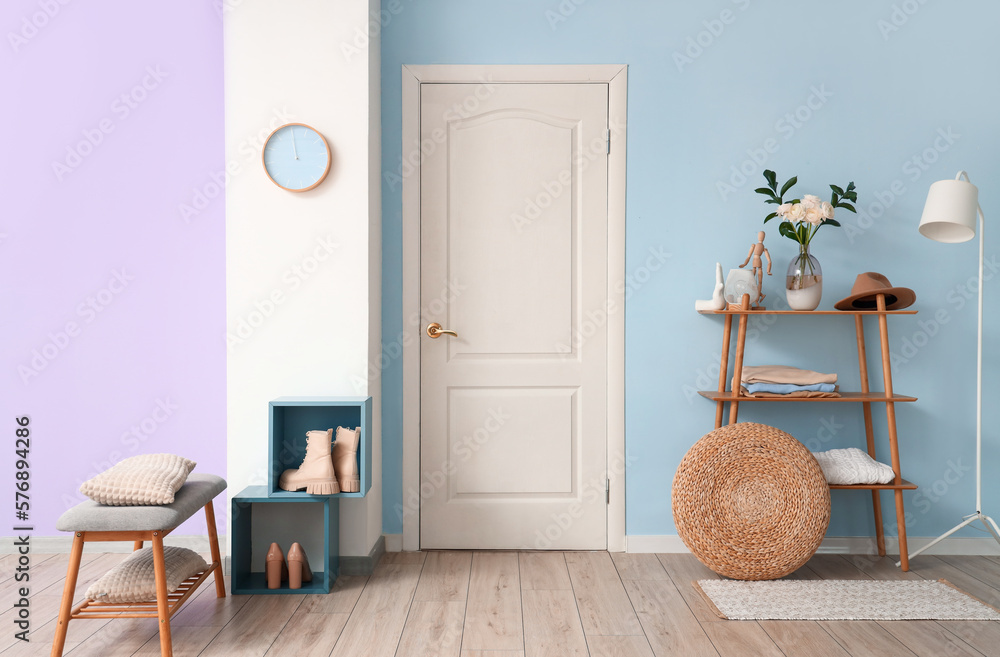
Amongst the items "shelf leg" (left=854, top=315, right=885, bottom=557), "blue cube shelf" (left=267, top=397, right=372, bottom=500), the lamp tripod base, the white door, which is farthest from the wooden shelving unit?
"blue cube shelf" (left=267, top=397, right=372, bottom=500)

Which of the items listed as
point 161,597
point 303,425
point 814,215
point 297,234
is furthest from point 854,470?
point 161,597

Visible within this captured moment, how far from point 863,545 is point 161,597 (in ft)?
8.98

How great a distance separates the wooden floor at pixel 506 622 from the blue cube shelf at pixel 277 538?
0.17 ft

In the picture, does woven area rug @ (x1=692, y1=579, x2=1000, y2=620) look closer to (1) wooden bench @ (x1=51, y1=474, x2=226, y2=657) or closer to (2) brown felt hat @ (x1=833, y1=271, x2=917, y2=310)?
(2) brown felt hat @ (x1=833, y1=271, x2=917, y2=310)

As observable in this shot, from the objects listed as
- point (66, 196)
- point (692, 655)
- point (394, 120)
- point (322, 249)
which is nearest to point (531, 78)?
point (394, 120)

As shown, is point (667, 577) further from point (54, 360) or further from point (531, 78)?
point (54, 360)

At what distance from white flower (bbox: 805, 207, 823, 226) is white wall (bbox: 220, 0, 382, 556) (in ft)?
5.70

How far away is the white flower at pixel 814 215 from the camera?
103 inches

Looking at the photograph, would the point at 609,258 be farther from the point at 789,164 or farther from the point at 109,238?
the point at 109,238

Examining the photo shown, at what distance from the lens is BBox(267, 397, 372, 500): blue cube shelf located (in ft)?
8.06

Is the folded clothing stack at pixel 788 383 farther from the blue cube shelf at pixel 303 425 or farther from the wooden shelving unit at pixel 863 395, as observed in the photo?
the blue cube shelf at pixel 303 425

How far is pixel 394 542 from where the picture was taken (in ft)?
9.71

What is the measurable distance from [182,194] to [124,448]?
113cm

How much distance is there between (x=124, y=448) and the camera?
2.92 meters
